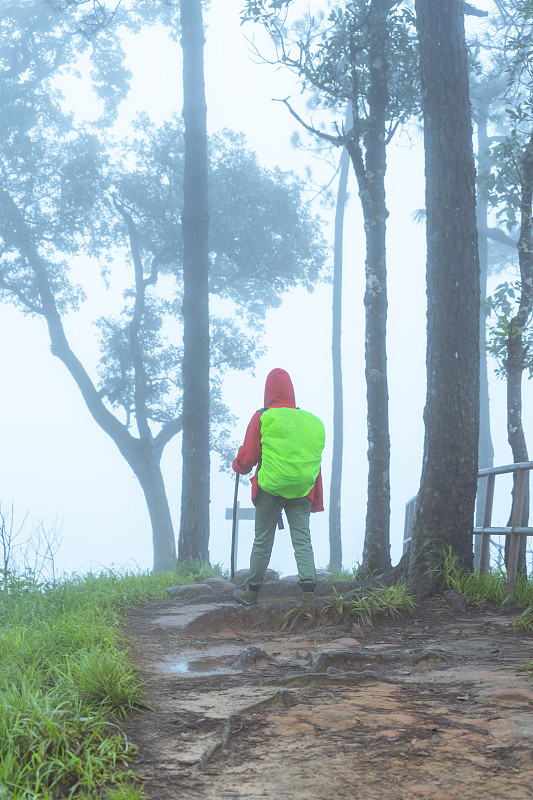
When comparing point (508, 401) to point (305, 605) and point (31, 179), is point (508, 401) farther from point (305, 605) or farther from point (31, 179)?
point (31, 179)

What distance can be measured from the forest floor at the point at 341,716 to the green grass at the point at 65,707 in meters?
0.13

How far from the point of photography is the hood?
267 inches

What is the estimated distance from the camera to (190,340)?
1291 cm

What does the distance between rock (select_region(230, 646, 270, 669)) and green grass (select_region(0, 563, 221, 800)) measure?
0.72 meters

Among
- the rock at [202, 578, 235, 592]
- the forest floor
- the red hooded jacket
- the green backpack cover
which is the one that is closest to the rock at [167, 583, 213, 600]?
the rock at [202, 578, 235, 592]

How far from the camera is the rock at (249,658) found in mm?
4402

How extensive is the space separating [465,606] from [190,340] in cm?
776

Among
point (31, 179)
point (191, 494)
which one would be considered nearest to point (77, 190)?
point (31, 179)

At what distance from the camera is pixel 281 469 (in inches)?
258

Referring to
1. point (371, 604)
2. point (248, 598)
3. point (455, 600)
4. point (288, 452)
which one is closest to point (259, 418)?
point (288, 452)

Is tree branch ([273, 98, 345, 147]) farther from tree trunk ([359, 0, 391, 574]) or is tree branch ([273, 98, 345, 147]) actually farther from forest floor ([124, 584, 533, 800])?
forest floor ([124, 584, 533, 800])

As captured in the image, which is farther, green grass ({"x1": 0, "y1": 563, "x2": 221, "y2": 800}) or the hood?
the hood

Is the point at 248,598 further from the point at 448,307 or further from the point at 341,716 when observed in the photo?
the point at 341,716

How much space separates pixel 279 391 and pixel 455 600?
7.44 feet
